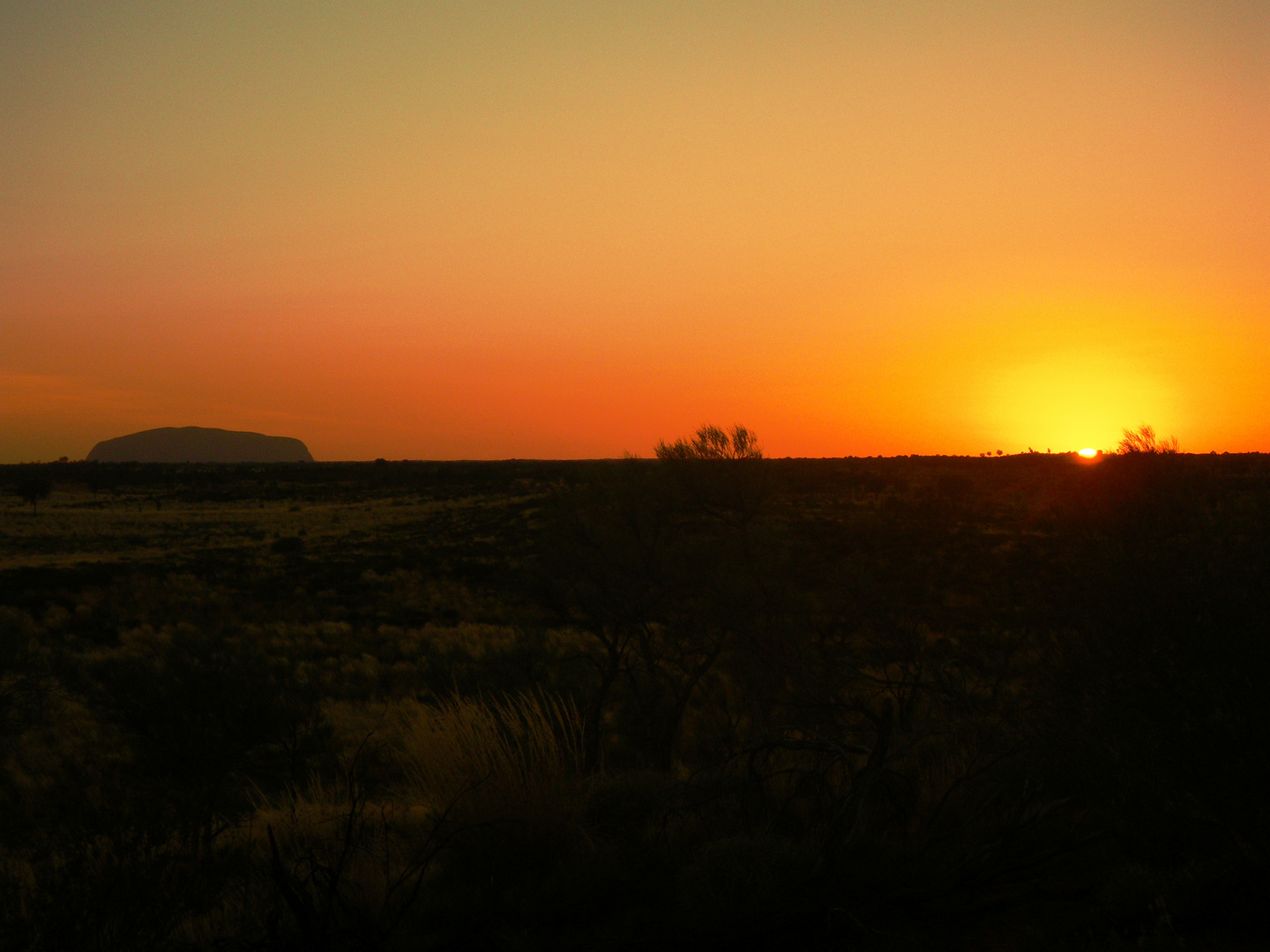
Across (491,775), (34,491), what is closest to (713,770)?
(491,775)

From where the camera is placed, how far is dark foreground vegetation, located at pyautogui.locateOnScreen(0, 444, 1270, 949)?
421 cm

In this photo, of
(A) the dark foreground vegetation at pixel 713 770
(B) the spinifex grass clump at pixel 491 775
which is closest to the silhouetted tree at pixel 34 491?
(A) the dark foreground vegetation at pixel 713 770

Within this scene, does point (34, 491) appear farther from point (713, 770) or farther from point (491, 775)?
point (713, 770)

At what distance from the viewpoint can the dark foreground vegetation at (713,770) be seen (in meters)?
4.21

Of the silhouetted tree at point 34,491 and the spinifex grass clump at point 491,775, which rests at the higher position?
the silhouetted tree at point 34,491

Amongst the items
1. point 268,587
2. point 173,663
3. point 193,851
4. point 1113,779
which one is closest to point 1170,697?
point 1113,779

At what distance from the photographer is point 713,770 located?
6.18 metres

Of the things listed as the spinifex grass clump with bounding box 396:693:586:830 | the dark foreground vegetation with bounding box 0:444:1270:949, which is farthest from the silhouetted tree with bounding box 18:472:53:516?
the spinifex grass clump with bounding box 396:693:586:830

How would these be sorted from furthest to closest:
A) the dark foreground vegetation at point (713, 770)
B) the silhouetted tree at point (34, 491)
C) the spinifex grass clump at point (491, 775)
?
1. the silhouetted tree at point (34, 491)
2. the spinifex grass clump at point (491, 775)
3. the dark foreground vegetation at point (713, 770)

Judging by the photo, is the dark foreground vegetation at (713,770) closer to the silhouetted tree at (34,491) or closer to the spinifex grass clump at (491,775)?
the spinifex grass clump at (491,775)

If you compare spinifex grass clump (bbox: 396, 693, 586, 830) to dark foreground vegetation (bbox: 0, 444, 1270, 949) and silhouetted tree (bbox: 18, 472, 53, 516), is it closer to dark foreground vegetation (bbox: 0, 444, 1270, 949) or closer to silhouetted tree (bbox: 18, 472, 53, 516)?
dark foreground vegetation (bbox: 0, 444, 1270, 949)

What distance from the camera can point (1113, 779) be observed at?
4906 millimetres

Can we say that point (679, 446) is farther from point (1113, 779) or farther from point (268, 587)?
point (268, 587)

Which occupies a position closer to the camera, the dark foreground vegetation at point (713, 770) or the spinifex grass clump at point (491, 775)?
the dark foreground vegetation at point (713, 770)
